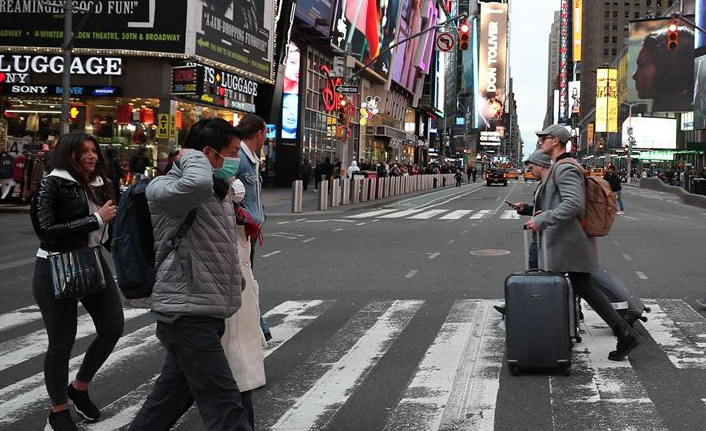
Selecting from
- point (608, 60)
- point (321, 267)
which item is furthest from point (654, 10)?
point (321, 267)

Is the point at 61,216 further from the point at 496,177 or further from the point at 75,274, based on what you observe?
the point at 496,177

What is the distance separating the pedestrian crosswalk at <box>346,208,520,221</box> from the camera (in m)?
25.2

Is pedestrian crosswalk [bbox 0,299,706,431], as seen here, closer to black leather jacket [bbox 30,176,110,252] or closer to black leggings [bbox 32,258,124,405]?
black leggings [bbox 32,258,124,405]

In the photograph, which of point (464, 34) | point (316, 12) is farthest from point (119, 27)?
point (316, 12)

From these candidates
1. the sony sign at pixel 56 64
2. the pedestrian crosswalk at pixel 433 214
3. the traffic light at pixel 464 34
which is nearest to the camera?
the traffic light at pixel 464 34

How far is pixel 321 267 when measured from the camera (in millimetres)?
12734

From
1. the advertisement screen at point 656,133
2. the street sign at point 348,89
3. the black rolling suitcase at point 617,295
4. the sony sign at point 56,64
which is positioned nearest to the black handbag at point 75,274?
the black rolling suitcase at point 617,295

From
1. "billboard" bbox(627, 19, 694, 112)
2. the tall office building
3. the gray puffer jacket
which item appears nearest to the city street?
the gray puffer jacket

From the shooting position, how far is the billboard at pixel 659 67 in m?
112

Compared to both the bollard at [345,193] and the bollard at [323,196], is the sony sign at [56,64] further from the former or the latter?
the bollard at [345,193]

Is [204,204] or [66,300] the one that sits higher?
[204,204]

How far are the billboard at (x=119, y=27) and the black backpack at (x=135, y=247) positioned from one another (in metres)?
27.3

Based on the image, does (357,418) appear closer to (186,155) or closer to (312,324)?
(186,155)

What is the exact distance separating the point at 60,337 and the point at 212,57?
28304mm
